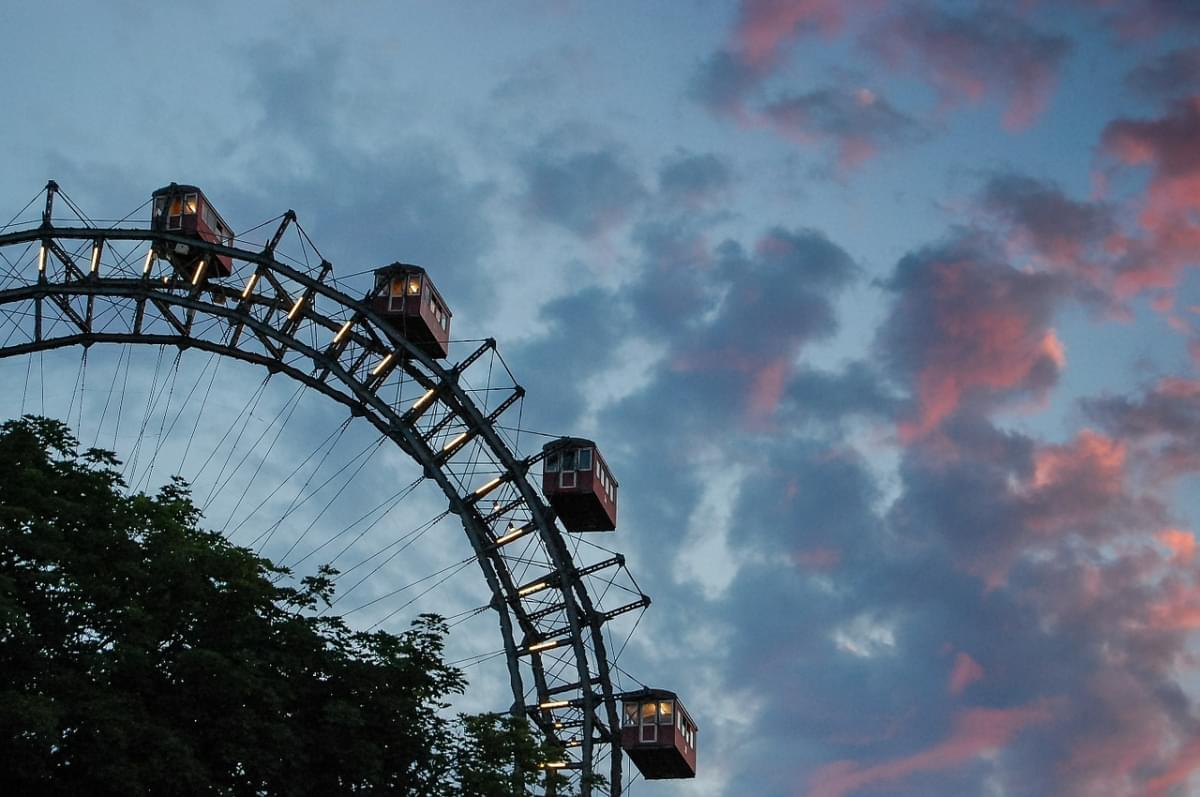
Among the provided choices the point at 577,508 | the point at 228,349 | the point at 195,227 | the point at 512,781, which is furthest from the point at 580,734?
the point at 195,227

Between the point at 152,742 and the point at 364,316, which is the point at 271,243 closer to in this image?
the point at 364,316

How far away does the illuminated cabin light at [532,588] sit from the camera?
7350 centimetres

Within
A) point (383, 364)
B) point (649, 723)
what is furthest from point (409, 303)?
point (649, 723)

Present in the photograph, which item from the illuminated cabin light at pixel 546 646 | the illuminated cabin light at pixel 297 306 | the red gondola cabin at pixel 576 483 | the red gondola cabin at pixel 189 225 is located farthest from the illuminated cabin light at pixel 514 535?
the red gondola cabin at pixel 189 225

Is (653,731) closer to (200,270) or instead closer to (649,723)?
(649,723)

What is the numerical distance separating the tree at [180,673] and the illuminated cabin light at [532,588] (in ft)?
43.7

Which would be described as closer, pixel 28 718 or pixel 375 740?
pixel 28 718

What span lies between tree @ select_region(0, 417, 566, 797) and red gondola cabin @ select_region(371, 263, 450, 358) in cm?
1621

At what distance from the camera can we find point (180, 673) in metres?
53.4

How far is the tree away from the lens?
164 ft

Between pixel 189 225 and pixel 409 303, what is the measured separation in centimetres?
999

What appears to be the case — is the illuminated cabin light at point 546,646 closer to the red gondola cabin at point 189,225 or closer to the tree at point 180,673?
the tree at point 180,673

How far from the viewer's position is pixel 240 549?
57.4 m

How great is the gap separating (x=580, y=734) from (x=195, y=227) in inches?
1052
